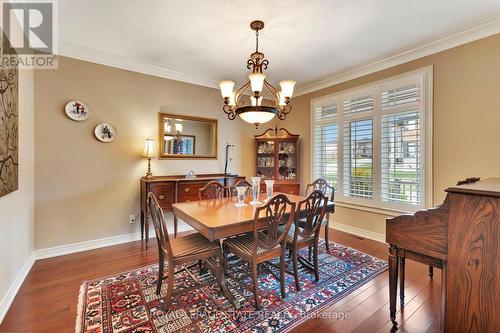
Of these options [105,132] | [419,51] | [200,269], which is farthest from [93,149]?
[419,51]

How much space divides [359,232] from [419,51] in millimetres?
2726

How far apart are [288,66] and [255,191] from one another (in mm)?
2129

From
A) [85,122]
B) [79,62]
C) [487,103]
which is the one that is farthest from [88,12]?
[487,103]

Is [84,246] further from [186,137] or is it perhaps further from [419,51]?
[419,51]

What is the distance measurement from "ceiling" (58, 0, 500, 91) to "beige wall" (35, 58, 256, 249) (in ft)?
1.12

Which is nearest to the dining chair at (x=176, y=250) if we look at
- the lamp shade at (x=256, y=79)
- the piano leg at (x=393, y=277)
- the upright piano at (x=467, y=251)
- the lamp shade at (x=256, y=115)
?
the lamp shade at (x=256, y=115)

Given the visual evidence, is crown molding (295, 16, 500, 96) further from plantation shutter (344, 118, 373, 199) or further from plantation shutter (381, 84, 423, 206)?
plantation shutter (344, 118, 373, 199)

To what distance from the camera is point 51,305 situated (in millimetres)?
1949

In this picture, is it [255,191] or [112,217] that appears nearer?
[255,191]

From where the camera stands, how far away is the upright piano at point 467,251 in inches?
45.8

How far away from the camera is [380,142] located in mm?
3445

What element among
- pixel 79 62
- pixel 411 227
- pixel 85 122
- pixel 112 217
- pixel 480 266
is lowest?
pixel 112 217

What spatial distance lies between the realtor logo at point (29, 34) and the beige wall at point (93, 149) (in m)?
0.18

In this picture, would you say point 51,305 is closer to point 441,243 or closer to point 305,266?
point 305,266
